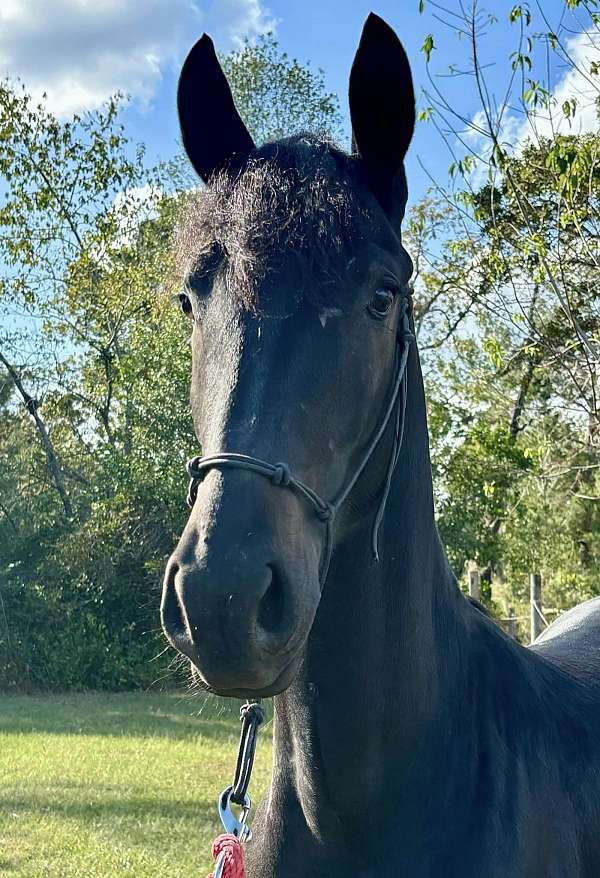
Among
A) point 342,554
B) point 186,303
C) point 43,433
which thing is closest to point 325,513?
point 342,554

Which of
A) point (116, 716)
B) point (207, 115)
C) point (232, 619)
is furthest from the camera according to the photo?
point (116, 716)

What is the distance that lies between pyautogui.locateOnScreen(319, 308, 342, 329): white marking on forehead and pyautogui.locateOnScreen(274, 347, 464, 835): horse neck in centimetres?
31

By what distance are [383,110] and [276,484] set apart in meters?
0.88

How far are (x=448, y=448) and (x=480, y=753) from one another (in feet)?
49.6

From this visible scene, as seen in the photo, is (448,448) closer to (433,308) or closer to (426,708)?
(433,308)

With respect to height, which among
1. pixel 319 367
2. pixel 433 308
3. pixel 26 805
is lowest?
pixel 26 805

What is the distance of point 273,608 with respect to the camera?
1368 millimetres

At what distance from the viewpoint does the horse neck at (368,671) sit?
1.79m

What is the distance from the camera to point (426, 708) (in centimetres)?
189

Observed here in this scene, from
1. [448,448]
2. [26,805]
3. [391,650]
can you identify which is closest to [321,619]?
[391,650]

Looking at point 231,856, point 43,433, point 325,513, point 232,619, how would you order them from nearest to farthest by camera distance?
1. point 232,619
2. point 325,513
3. point 231,856
4. point 43,433

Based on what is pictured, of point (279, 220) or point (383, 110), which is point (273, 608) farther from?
point (383, 110)

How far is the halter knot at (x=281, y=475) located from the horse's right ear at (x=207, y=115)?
32.9 inches

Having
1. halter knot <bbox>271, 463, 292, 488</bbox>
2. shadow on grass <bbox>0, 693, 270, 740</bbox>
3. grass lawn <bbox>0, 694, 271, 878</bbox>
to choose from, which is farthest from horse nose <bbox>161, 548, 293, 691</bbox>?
shadow on grass <bbox>0, 693, 270, 740</bbox>
